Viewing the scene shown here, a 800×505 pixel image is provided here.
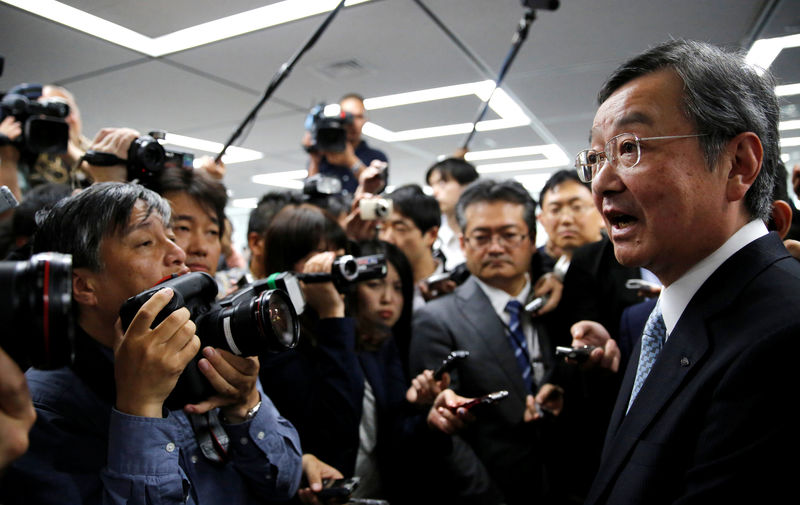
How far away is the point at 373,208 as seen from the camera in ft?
5.24

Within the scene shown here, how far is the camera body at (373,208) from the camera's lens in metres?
1.60

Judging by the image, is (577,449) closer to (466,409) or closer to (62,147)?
(466,409)

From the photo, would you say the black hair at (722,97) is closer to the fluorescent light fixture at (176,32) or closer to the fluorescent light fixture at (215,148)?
the fluorescent light fixture at (176,32)

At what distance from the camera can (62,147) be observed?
3.68 ft

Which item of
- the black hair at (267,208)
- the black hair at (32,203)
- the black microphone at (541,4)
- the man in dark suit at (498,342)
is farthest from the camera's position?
the black hair at (267,208)

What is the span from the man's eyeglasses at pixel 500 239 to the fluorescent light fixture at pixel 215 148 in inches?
57.0

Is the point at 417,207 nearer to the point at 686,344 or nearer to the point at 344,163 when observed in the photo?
the point at 344,163

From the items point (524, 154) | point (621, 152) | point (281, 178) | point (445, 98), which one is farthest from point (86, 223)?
point (281, 178)

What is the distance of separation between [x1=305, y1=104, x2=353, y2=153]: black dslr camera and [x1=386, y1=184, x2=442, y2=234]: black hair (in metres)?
0.28

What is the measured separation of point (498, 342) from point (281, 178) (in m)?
4.72

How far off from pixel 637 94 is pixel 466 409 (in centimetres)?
71

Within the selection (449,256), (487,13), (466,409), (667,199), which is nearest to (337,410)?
(466,409)

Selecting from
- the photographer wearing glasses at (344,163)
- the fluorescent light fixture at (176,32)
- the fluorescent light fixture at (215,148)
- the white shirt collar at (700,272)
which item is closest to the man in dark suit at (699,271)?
the white shirt collar at (700,272)

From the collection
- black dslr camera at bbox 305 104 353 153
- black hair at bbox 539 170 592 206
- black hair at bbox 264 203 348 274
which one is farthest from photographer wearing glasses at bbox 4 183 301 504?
black hair at bbox 539 170 592 206
